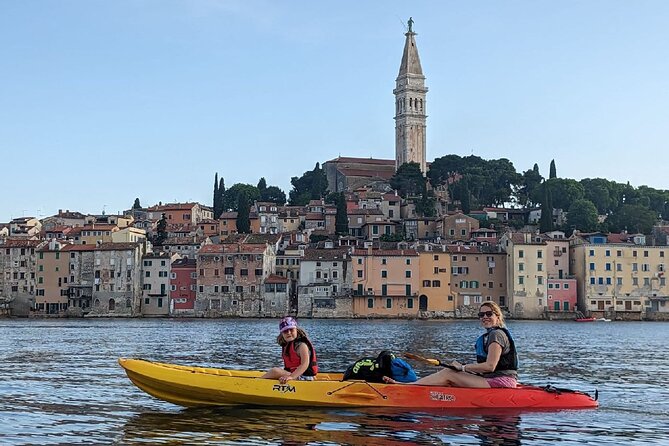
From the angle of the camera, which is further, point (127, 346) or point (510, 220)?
point (510, 220)

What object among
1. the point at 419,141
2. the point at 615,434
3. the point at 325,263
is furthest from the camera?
the point at 419,141

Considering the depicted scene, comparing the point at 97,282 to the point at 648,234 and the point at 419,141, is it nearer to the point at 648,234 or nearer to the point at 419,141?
the point at 648,234

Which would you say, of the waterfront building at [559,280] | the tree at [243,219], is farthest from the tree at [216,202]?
the waterfront building at [559,280]

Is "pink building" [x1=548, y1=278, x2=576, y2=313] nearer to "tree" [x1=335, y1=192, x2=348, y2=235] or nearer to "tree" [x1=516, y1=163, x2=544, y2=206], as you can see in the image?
"tree" [x1=335, y1=192, x2=348, y2=235]

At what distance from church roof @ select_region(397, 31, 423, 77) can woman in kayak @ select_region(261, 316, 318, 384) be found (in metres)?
134

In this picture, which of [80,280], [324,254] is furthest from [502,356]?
[80,280]

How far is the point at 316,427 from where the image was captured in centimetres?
1514

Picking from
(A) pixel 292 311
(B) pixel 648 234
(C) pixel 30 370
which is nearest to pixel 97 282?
(A) pixel 292 311

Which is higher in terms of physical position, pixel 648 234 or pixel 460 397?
pixel 648 234

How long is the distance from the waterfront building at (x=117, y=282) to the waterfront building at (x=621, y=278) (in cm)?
4121

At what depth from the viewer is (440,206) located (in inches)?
4638

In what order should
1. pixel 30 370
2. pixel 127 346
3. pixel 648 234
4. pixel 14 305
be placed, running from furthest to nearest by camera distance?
1. pixel 648 234
2. pixel 14 305
3. pixel 127 346
4. pixel 30 370

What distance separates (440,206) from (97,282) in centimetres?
4589

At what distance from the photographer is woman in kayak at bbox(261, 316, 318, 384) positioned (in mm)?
15873
